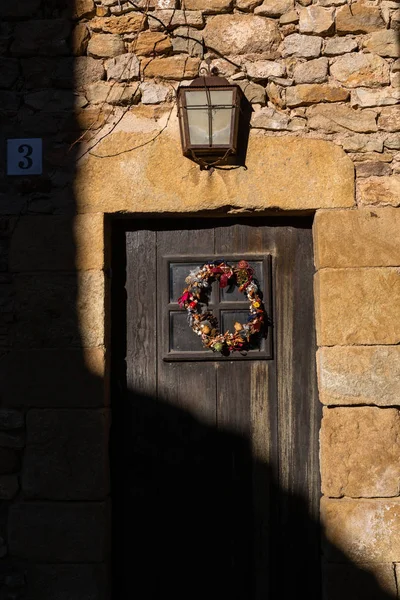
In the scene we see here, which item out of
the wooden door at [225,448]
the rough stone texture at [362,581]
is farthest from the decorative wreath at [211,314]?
the rough stone texture at [362,581]

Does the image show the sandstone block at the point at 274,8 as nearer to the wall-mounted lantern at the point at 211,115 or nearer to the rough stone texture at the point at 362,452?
the wall-mounted lantern at the point at 211,115

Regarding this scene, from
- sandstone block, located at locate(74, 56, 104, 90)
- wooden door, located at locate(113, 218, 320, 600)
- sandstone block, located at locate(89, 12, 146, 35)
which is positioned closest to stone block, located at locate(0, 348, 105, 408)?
wooden door, located at locate(113, 218, 320, 600)

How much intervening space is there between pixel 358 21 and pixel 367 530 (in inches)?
92.8

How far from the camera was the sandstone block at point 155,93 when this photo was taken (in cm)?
379

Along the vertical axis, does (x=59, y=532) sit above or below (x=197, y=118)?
below

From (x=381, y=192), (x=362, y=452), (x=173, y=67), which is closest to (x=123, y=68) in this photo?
(x=173, y=67)

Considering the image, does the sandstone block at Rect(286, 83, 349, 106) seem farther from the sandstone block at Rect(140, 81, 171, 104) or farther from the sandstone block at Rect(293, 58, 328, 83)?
the sandstone block at Rect(140, 81, 171, 104)

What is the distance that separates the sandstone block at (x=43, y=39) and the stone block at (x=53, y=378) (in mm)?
1430

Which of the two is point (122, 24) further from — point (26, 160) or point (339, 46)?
point (339, 46)

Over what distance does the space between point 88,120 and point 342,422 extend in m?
1.84

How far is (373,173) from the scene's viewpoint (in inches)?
146

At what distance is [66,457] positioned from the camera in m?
3.63

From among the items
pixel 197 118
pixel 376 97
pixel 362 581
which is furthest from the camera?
pixel 376 97

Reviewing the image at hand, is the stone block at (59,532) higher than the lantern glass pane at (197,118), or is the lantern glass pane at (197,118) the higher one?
the lantern glass pane at (197,118)
